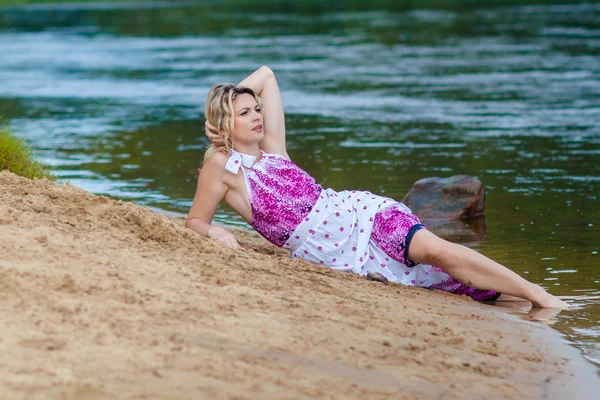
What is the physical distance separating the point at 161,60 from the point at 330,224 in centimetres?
2230

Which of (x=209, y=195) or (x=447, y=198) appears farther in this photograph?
(x=447, y=198)

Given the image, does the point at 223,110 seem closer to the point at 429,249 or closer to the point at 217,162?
the point at 217,162

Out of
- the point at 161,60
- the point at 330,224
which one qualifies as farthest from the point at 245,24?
the point at 330,224

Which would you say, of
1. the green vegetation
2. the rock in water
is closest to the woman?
the green vegetation

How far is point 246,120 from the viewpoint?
6.03m

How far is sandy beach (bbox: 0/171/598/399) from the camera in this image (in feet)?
11.9

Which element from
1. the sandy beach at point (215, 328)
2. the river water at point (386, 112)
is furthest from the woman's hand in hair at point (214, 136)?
the river water at point (386, 112)

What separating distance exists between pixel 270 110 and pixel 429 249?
150 centimetres

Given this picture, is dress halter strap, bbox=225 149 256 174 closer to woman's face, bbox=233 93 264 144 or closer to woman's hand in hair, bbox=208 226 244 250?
woman's face, bbox=233 93 264 144

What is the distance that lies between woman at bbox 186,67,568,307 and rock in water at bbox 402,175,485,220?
119 inches

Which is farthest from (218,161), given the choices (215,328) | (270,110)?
(215,328)

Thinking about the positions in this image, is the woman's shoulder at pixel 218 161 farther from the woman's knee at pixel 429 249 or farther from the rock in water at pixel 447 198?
the rock in water at pixel 447 198

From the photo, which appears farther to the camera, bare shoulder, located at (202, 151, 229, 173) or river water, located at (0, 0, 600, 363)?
river water, located at (0, 0, 600, 363)

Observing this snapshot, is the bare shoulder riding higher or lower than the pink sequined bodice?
higher
